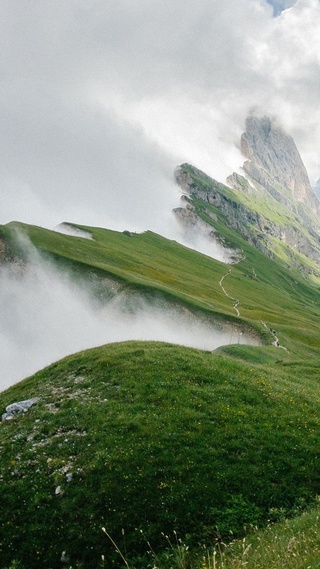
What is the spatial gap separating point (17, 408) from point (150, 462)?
13019 millimetres

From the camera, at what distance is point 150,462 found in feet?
60.6

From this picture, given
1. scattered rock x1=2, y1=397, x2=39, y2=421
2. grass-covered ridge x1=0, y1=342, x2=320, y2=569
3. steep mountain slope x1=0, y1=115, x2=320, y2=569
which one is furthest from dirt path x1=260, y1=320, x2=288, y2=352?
scattered rock x1=2, y1=397, x2=39, y2=421

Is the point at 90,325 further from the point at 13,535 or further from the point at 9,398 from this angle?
the point at 13,535

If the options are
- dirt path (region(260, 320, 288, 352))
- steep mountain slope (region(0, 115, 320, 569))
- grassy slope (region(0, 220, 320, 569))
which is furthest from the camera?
dirt path (region(260, 320, 288, 352))

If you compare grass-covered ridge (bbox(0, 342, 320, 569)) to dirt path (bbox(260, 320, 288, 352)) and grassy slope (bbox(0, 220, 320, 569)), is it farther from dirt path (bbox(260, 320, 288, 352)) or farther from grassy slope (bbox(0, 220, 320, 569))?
dirt path (bbox(260, 320, 288, 352))

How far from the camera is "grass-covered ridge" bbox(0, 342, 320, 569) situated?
50.9ft

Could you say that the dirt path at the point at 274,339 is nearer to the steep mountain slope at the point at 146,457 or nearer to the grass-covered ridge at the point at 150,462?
the steep mountain slope at the point at 146,457

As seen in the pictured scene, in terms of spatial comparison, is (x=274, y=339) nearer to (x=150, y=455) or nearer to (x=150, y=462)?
(x=150, y=455)

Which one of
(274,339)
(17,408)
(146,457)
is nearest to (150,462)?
(146,457)

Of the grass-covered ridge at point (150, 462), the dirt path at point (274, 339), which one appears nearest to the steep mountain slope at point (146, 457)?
the grass-covered ridge at point (150, 462)

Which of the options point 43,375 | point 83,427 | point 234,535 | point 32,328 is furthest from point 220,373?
point 32,328

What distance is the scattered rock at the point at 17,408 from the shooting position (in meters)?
26.4

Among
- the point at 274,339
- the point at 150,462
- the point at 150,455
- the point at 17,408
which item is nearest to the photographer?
the point at 150,462

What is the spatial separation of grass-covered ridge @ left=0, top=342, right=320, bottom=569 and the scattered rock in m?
0.83
